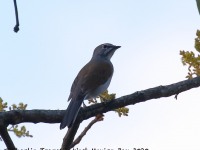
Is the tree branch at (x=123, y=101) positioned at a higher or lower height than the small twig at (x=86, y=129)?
higher

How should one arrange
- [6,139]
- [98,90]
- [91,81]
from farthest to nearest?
1. [91,81]
2. [98,90]
3. [6,139]

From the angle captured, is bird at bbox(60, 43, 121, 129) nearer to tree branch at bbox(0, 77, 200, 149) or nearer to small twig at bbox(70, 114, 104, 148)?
tree branch at bbox(0, 77, 200, 149)

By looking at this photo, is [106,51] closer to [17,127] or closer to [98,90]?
[98,90]

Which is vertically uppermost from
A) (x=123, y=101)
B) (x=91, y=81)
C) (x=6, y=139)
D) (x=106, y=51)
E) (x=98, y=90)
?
(x=106, y=51)

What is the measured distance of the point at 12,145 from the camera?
10.3ft

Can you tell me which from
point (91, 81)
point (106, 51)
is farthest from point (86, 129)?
point (106, 51)

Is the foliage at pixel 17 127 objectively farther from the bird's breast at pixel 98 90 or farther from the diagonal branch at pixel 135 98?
the bird's breast at pixel 98 90

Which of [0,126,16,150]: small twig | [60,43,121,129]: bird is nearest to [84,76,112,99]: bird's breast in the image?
[60,43,121,129]: bird

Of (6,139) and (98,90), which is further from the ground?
(98,90)

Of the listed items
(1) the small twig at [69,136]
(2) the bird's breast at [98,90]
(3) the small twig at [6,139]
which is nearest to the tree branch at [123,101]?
(1) the small twig at [69,136]

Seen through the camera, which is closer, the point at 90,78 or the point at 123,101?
the point at 123,101

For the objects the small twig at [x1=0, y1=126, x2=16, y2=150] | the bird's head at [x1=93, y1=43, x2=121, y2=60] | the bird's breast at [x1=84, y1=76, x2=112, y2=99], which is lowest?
the small twig at [x1=0, y1=126, x2=16, y2=150]

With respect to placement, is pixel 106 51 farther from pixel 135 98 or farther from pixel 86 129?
pixel 86 129

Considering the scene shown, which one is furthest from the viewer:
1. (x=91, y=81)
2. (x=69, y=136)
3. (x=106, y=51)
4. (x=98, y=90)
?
(x=106, y=51)
